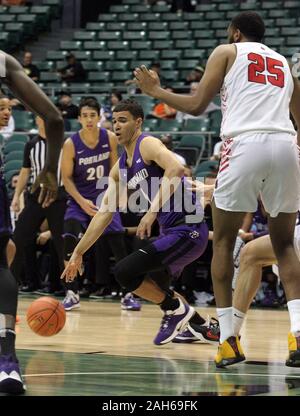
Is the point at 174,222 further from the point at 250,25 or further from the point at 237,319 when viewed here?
the point at 250,25

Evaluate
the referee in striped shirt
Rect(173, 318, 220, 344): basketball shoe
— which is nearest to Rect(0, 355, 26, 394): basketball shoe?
Rect(173, 318, 220, 344): basketball shoe

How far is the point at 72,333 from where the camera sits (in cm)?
755

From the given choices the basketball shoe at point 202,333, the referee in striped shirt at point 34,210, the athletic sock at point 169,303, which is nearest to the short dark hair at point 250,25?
the athletic sock at point 169,303

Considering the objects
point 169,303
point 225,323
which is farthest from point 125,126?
point 225,323

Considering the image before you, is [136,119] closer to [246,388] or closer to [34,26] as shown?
[246,388]

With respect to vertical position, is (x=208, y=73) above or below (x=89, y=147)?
above

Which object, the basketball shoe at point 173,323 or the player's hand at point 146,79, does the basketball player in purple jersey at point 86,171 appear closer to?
the basketball shoe at point 173,323

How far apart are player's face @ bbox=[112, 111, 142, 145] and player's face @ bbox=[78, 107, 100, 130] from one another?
8.43ft

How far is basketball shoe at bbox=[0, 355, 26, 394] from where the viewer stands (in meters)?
4.29

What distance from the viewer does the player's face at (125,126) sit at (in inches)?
286

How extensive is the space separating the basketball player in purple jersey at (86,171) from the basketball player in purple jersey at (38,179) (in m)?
5.45

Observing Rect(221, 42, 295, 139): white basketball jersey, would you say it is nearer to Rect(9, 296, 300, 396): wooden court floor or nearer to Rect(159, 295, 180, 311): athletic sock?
Rect(9, 296, 300, 396): wooden court floor
